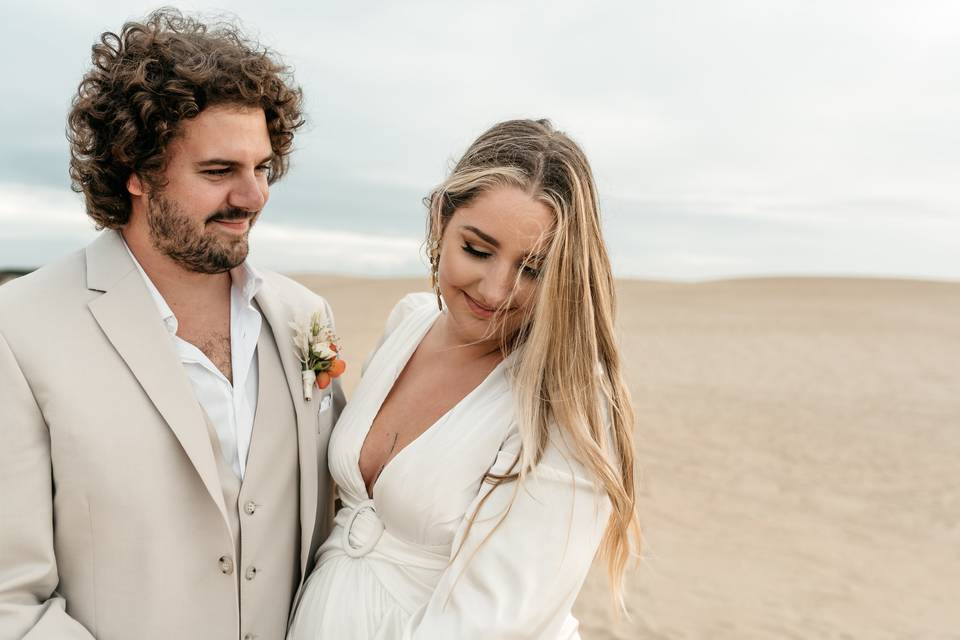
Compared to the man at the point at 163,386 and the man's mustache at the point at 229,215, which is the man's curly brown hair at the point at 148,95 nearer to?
the man at the point at 163,386

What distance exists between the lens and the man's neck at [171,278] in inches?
109

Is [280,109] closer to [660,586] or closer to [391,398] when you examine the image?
[391,398]

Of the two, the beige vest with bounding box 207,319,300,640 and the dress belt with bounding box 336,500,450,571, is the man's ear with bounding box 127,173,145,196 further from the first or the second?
the dress belt with bounding box 336,500,450,571

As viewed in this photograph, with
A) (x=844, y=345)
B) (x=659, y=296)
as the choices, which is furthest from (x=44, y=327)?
(x=659, y=296)

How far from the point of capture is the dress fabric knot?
9.07ft

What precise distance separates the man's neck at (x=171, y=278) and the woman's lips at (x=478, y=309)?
870mm

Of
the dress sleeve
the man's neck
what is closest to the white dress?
the dress sleeve

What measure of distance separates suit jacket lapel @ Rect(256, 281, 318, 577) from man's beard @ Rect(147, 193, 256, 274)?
0.31m

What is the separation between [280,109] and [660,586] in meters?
5.58

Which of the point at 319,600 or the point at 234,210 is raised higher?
the point at 234,210

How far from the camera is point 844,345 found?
837 inches

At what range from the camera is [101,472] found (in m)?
2.38

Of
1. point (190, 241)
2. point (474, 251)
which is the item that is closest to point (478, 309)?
point (474, 251)

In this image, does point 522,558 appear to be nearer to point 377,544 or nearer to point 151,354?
point 377,544
